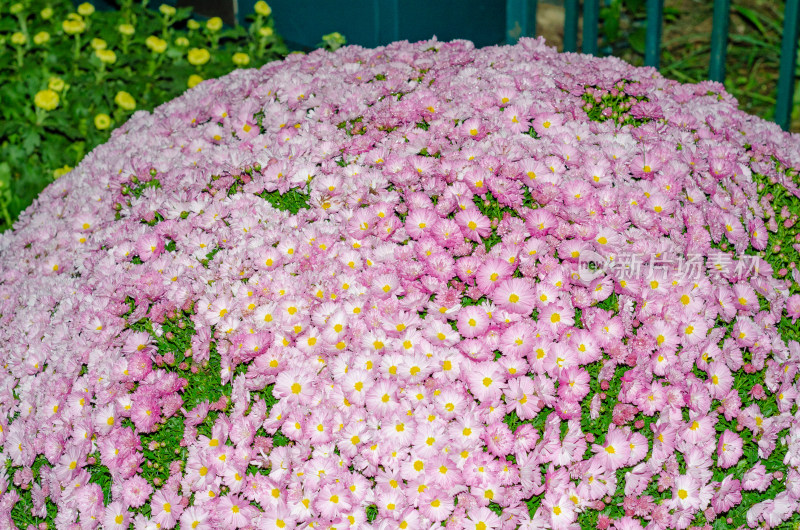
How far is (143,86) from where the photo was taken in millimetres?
4418

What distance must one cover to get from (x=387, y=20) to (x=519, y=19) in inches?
36.3

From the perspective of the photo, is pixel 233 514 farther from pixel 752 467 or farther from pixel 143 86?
pixel 143 86

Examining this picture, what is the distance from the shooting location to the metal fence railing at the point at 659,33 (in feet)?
13.3

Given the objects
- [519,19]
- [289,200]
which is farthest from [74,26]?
[289,200]

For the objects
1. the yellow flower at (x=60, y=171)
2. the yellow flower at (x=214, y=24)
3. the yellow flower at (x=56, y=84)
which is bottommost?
the yellow flower at (x=60, y=171)

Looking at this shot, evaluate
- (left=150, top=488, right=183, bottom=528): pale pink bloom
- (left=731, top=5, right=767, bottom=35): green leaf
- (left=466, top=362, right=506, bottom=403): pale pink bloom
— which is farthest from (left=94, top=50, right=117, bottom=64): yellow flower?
(left=731, top=5, right=767, bottom=35): green leaf

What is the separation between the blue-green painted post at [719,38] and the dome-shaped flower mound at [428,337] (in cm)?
215

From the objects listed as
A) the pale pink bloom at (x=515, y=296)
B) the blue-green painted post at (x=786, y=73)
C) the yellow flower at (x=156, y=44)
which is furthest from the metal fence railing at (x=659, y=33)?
the pale pink bloom at (x=515, y=296)

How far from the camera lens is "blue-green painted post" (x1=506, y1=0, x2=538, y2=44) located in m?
4.17

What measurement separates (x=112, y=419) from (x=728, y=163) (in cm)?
185

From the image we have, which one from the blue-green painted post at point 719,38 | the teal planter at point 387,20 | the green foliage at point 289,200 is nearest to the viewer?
the green foliage at point 289,200

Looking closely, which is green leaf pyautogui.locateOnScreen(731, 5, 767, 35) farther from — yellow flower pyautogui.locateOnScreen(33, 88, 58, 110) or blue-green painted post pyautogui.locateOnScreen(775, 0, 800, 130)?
yellow flower pyautogui.locateOnScreen(33, 88, 58, 110)

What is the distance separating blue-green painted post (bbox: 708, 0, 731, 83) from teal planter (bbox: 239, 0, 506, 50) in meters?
1.22

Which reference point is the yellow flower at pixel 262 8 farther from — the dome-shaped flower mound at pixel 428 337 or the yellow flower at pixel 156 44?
the dome-shaped flower mound at pixel 428 337
